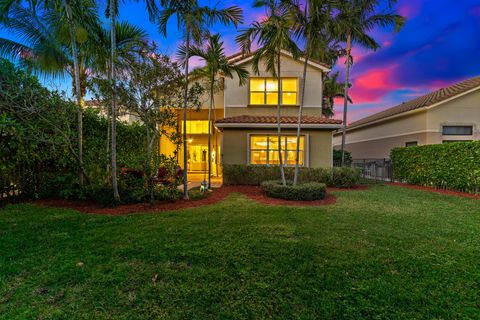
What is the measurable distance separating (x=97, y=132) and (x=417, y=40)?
2114cm

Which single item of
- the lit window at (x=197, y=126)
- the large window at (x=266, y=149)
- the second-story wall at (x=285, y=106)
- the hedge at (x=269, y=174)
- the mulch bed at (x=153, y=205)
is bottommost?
the mulch bed at (x=153, y=205)

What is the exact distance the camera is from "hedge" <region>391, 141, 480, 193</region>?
359 inches

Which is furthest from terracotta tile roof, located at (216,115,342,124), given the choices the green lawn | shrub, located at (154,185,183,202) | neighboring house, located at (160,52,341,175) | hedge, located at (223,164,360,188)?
the green lawn

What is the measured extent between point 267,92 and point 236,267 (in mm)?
11537

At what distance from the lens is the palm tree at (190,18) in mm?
6883

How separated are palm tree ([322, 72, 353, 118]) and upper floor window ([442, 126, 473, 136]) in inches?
470

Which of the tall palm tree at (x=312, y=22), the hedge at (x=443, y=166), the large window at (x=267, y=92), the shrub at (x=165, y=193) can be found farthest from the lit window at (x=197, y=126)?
the hedge at (x=443, y=166)

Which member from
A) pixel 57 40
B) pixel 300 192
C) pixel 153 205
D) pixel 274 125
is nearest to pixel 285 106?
pixel 274 125

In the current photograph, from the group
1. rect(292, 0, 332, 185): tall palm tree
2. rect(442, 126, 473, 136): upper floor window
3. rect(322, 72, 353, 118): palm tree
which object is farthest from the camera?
rect(322, 72, 353, 118): palm tree

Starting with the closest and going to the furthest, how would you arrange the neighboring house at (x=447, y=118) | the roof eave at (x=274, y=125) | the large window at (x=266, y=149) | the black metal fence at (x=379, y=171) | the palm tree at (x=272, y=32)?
the palm tree at (x=272, y=32) → the roof eave at (x=274, y=125) → the large window at (x=266, y=149) → the neighboring house at (x=447, y=118) → the black metal fence at (x=379, y=171)

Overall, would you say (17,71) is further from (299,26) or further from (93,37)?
(299,26)

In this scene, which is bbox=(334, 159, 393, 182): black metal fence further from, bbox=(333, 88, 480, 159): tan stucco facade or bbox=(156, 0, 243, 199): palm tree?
bbox=(156, 0, 243, 199): palm tree

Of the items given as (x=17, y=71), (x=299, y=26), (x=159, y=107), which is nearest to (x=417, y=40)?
(x=299, y=26)

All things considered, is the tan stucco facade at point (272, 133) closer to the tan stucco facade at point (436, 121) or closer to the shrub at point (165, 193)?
the shrub at point (165, 193)
